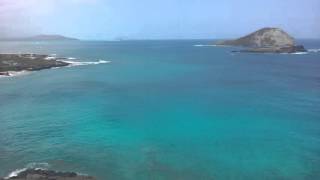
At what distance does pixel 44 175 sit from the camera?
28.4 metres

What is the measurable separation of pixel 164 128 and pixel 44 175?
16465 millimetres

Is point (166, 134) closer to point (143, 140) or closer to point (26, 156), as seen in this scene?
point (143, 140)

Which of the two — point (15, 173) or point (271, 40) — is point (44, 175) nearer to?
point (15, 173)

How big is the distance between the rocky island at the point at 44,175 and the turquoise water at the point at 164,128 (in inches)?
57.9

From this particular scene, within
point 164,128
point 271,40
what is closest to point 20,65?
point 164,128

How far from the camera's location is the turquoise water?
3138 cm

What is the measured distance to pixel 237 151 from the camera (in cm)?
3525

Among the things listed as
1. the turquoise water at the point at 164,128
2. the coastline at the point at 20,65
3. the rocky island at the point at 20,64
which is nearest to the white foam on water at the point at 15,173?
the turquoise water at the point at 164,128

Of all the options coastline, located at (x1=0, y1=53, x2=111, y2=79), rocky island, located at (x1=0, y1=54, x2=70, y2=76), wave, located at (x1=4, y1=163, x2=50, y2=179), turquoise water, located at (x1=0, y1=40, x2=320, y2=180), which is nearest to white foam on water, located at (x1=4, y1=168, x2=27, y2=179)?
wave, located at (x1=4, y1=163, x2=50, y2=179)

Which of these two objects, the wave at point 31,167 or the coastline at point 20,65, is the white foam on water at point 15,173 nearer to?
the wave at point 31,167

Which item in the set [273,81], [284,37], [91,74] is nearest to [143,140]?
[273,81]

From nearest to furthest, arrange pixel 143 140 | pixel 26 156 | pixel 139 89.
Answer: pixel 26 156, pixel 143 140, pixel 139 89

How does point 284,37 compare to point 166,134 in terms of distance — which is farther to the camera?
point 284,37

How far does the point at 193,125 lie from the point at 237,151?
365 inches
